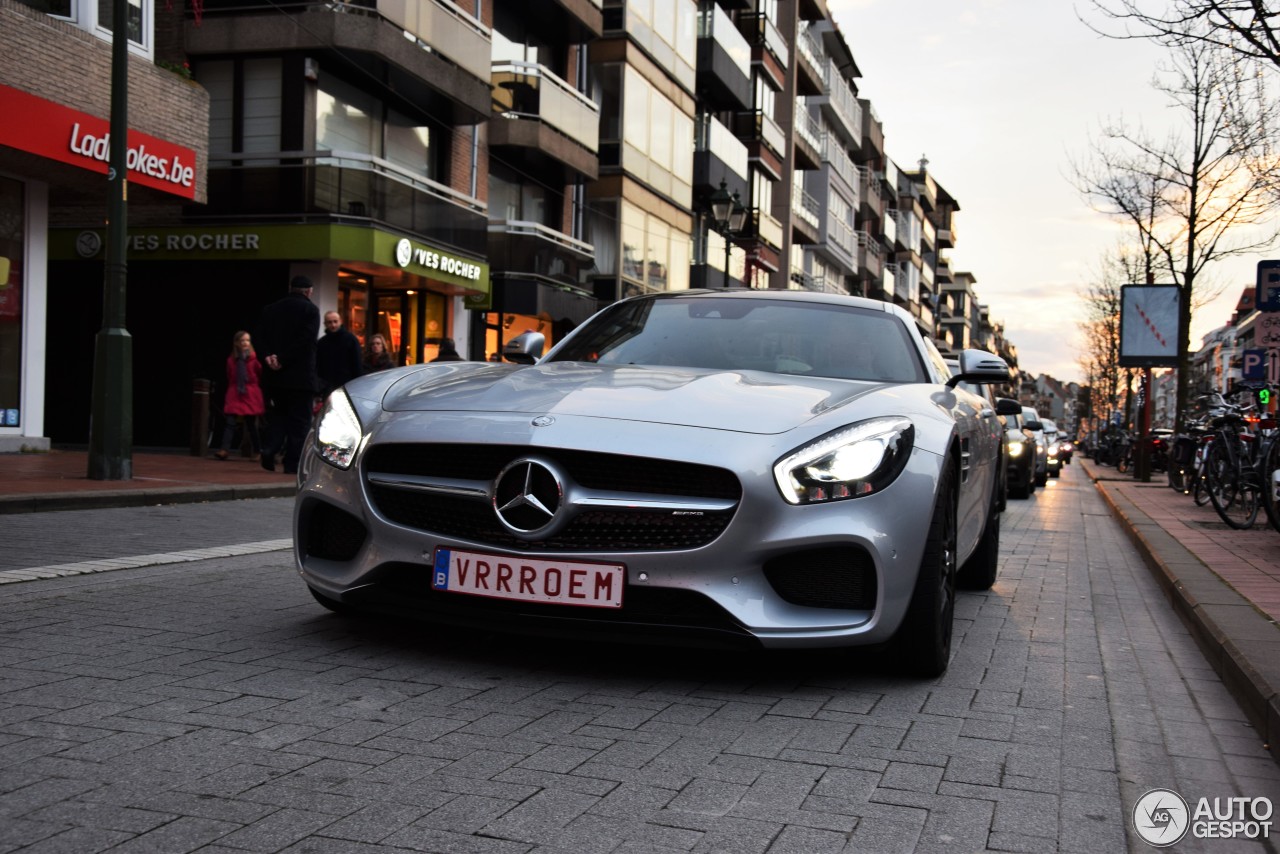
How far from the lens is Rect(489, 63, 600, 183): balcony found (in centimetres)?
2723

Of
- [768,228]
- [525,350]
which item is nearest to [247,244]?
[525,350]

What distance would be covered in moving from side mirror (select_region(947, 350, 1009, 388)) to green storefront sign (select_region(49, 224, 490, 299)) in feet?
52.3

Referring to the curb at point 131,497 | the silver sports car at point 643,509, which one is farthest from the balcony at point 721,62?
the silver sports car at point 643,509

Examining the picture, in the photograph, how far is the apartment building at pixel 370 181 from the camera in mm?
17516

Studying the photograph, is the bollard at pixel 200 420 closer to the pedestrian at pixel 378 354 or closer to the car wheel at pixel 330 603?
the pedestrian at pixel 378 354

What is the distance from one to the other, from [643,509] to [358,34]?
18570mm

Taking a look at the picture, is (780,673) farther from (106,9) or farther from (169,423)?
(169,423)

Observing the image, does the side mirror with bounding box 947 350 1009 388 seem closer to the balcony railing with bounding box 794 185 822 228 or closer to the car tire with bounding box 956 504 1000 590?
the car tire with bounding box 956 504 1000 590

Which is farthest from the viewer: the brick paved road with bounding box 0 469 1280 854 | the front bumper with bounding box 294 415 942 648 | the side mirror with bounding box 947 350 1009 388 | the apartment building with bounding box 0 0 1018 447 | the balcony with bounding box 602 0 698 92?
the balcony with bounding box 602 0 698 92

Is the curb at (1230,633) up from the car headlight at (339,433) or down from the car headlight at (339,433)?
down

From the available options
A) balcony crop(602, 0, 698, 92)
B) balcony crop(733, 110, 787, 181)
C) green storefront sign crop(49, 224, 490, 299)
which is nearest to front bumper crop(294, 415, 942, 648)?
green storefront sign crop(49, 224, 490, 299)

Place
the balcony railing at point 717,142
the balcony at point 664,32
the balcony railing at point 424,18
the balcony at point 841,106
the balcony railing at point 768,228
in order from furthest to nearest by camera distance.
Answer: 1. the balcony at point 841,106
2. the balcony railing at point 768,228
3. the balcony railing at point 717,142
4. the balcony at point 664,32
5. the balcony railing at point 424,18

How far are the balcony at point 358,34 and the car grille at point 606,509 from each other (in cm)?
1809

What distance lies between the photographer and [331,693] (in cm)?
385
